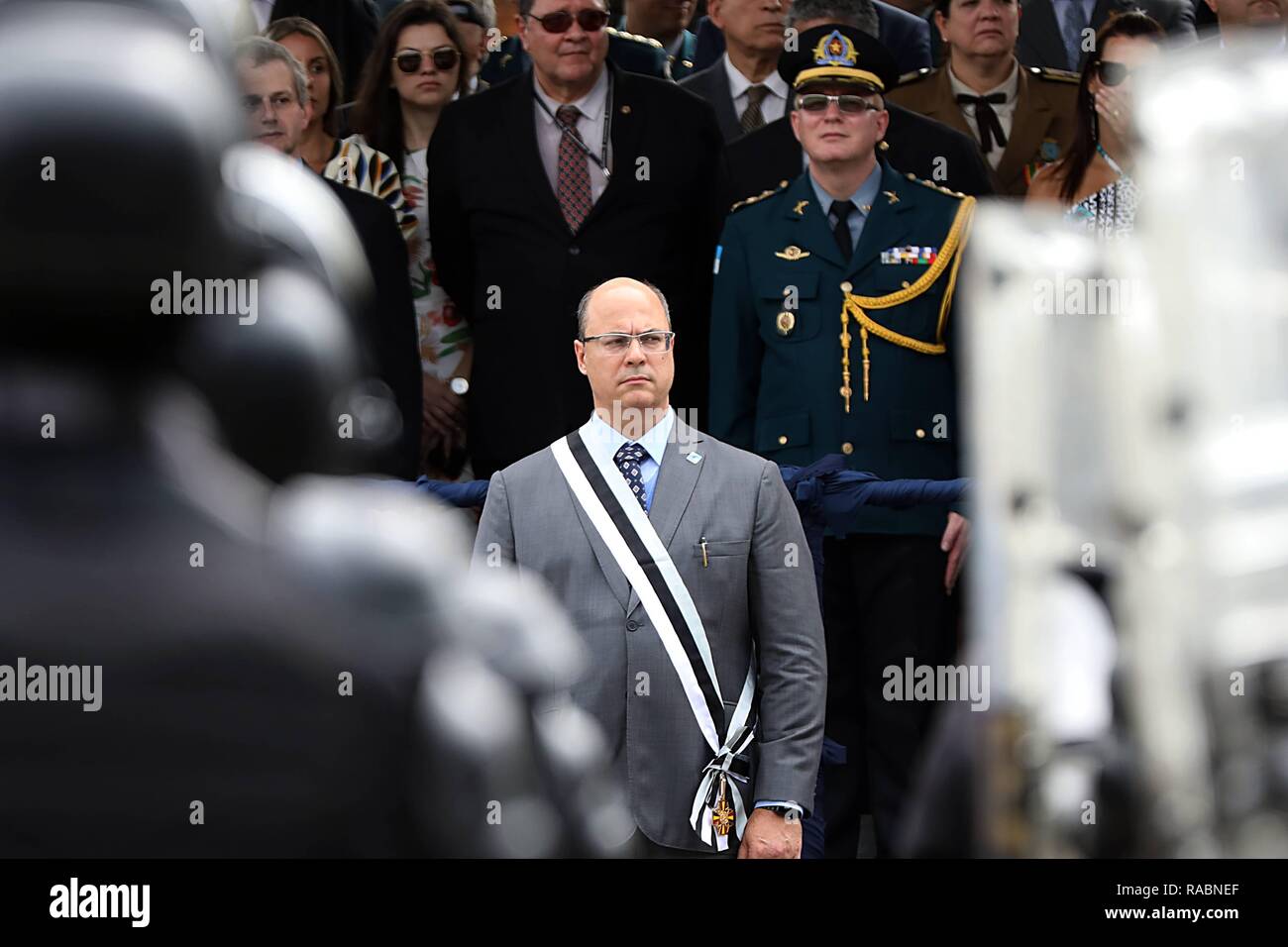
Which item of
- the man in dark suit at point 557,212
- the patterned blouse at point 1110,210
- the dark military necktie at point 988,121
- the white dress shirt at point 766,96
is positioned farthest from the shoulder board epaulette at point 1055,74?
the man in dark suit at point 557,212

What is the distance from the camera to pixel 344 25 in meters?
6.17

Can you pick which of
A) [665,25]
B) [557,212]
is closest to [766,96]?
[665,25]

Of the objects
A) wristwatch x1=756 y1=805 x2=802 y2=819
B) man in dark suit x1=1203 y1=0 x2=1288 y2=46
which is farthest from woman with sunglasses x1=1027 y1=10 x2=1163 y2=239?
wristwatch x1=756 y1=805 x2=802 y2=819

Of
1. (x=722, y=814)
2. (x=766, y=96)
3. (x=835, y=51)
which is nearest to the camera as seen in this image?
(x=722, y=814)

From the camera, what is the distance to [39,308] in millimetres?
1181

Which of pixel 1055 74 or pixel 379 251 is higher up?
pixel 1055 74

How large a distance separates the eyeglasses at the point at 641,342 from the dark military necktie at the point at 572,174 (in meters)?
1.44

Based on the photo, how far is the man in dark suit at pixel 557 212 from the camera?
532 centimetres

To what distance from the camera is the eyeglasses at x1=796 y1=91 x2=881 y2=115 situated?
206 inches

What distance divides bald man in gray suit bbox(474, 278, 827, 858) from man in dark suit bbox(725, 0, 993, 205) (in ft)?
5.33

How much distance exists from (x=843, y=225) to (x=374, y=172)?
1425 millimetres

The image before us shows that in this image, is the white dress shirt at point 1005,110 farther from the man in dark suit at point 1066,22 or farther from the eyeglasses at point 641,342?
the eyeglasses at point 641,342

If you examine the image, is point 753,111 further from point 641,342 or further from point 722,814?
point 722,814

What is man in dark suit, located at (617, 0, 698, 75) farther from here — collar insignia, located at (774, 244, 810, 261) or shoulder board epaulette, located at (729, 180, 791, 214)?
collar insignia, located at (774, 244, 810, 261)
